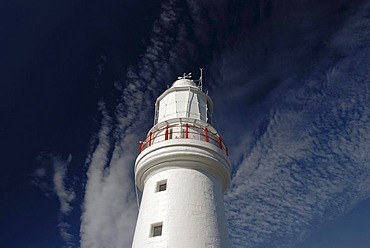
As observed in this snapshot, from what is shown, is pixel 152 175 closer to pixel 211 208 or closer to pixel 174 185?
pixel 174 185

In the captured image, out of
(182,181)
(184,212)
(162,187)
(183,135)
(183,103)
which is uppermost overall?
(183,103)

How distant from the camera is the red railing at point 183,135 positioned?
37.4 ft

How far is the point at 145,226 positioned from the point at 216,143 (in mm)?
3749

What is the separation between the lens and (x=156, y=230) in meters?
9.61

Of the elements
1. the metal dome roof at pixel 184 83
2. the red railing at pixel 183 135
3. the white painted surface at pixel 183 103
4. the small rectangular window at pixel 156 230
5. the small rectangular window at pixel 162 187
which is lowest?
the small rectangular window at pixel 156 230

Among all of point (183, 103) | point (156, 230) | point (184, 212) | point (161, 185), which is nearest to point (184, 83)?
point (183, 103)

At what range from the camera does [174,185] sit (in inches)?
401

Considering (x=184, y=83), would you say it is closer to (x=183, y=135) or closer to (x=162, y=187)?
(x=183, y=135)

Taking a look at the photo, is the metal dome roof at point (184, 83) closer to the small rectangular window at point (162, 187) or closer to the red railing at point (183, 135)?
the red railing at point (183, 135)

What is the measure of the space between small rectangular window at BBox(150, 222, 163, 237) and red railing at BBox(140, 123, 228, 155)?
2884 millimetres

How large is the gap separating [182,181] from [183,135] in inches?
69.3

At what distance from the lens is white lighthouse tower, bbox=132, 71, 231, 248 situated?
930 centimetres

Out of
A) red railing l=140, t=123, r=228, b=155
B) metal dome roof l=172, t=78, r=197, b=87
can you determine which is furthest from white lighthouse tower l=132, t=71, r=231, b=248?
metal dome roof l=172, t=78, r=197, b=87

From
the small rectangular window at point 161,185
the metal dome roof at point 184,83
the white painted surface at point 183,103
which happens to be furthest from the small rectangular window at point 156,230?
the metal dome roof at point 184,83
